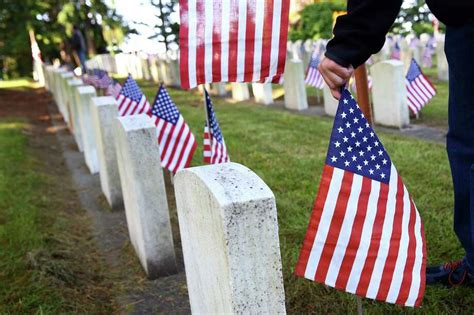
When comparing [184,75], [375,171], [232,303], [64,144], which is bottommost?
[64,144]

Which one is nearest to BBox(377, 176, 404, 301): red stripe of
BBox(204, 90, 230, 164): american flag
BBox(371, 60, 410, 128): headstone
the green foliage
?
BBox(204, 90, 230, 164): american flag

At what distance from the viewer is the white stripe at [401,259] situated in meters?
2.32

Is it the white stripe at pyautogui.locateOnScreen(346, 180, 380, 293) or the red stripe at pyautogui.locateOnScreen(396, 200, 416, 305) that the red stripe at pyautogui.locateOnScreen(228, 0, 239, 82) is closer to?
the white stripe at pyautogui.locateOnScreen(346, 180, 380, 293)

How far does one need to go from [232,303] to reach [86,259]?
2497mm

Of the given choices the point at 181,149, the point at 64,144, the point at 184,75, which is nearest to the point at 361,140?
the point at 184,75

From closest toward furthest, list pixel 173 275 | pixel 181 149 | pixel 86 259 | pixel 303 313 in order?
pixel 303 313 → pixel 173 275 → pixel 86 259 → pixel 181 149

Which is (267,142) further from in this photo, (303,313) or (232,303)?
(232,303)

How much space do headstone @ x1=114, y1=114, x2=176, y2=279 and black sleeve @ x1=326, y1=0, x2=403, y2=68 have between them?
1.71m

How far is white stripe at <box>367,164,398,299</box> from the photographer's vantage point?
2.31 meters

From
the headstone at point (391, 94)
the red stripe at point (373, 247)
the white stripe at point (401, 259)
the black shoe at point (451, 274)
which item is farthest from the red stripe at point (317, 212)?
the headstone at point (391, 94)

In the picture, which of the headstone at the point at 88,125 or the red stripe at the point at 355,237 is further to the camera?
the headstone at the point at 88,125

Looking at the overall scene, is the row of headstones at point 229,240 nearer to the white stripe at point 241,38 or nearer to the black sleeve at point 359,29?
the black sleeve at point 359,29

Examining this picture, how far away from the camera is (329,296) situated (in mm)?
2959

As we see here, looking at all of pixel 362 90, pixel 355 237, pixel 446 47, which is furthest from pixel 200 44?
pixel 355 237
